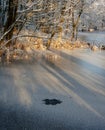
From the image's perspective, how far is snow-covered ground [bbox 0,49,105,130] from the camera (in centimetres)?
632

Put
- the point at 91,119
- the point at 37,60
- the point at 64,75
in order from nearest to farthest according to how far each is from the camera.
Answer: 1. the point at 91,119
2. the point at 64,75
3. the point at 37,60

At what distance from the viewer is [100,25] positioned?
5281 cm

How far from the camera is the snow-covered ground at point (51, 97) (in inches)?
249

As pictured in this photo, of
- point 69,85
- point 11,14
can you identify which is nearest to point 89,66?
point 69,85

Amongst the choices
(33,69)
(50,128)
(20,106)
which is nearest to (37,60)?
(33,69)

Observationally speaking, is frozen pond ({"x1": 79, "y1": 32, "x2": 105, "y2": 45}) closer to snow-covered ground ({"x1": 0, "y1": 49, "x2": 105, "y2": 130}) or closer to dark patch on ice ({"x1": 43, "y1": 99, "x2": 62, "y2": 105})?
snow-covered ground ({"x1": 0, "y1": 49, "x2": 105, "y2": 130})

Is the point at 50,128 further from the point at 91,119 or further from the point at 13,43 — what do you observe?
the point at 13,43

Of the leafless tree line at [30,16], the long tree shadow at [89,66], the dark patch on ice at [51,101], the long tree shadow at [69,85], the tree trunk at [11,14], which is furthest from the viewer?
the tree trunk at [11,14]

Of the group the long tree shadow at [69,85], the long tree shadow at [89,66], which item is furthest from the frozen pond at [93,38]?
the long tree shadow at [69,85]

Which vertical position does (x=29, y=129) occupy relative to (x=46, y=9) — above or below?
below

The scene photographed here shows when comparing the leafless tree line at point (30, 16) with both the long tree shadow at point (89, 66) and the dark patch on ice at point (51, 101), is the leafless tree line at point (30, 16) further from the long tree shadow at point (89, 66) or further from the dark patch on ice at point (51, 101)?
the dark patch on ice at point (51, 101)

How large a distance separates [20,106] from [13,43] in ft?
27.7

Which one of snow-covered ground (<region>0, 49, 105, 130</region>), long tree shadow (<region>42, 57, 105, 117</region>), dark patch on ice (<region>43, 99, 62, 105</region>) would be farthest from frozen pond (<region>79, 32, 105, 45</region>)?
dark patch on ice (<region>43, 99, 62, 105</region>)

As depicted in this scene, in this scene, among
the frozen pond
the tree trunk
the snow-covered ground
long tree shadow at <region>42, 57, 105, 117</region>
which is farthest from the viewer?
the frozen pond
